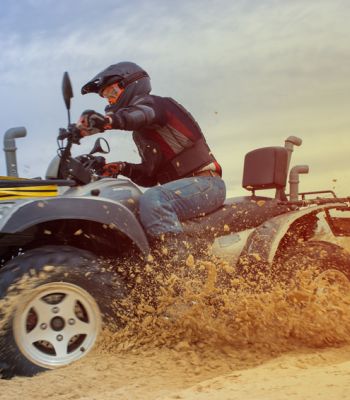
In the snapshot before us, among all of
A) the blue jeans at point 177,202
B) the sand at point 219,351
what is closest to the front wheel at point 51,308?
the sand at point 219,351

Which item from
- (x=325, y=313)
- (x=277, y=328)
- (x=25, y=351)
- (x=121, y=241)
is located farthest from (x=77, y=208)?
(x=325, y=313)

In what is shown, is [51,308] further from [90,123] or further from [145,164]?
[145,164]

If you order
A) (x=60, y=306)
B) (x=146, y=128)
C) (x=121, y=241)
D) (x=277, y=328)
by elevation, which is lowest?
(x=277, y=328)

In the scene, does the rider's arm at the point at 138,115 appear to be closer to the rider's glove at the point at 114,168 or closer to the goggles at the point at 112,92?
the goggles at the point at 112,92

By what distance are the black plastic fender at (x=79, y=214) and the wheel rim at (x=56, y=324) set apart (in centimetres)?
44

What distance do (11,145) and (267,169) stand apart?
220 centimetres

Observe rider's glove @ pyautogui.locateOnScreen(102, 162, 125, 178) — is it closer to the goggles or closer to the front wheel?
the goggles

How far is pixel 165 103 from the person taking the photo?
598 centimetres

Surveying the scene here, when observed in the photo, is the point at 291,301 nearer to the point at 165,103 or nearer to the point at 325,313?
the point at 325,313

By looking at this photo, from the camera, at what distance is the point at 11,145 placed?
630 cm

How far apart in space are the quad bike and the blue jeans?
88 millimetres

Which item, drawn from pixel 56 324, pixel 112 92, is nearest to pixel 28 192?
pixel 56 324

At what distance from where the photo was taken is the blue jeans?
17.3 feet

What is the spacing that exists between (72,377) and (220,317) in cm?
131
